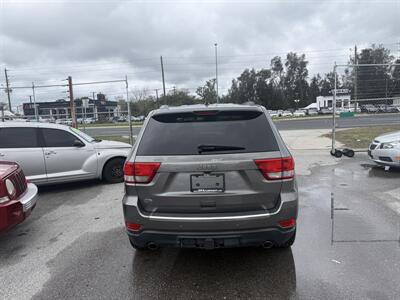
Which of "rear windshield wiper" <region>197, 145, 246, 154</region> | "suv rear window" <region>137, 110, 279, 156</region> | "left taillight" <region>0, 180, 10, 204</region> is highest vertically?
"suv rear window" <region>137, 110, 279, 156</region>

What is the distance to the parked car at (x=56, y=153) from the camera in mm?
6773

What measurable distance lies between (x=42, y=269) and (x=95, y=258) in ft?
1.89

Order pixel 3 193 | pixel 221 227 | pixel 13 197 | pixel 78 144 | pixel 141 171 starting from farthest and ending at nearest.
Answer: pixel 78 144 < pixel 13 197 < pixel 3 193 < pixel 141 171 < pixel 221 227

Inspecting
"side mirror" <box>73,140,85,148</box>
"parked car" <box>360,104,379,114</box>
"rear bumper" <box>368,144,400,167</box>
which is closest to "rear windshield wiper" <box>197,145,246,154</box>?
"side mirror" <box>73,140,85,148</box>

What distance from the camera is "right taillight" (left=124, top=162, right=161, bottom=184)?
3053 millimetres

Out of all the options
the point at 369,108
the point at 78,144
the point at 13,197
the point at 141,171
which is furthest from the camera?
the point at 369,108

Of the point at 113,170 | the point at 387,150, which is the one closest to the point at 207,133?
the point at 113,170

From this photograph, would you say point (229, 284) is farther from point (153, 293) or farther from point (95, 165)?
point (95, 165)

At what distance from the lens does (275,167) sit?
3020mm

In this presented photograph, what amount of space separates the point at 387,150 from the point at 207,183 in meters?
6.57

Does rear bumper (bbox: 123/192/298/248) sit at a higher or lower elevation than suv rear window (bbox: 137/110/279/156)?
lower

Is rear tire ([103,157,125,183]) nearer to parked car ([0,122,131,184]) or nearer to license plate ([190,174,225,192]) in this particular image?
parked car ([0,122,131,184])

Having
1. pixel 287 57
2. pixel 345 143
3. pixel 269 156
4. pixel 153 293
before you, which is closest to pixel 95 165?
pixel 153 293

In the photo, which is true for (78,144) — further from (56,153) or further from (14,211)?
(14,211)
